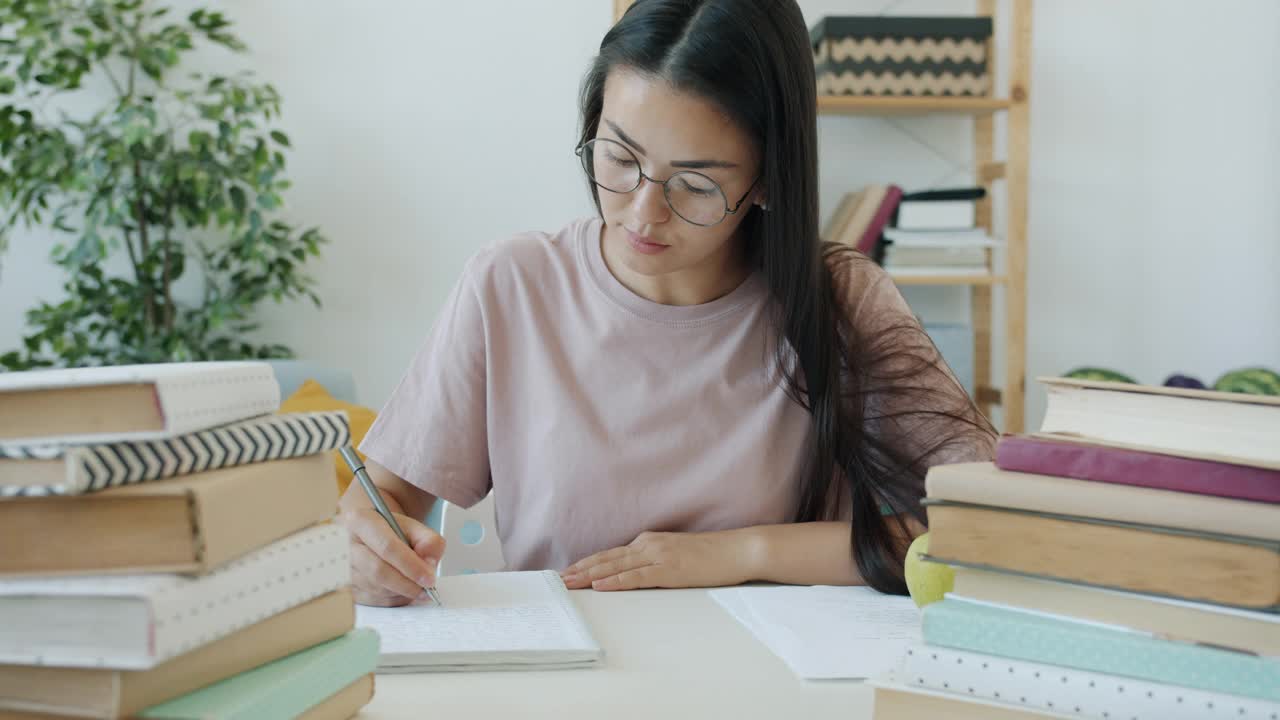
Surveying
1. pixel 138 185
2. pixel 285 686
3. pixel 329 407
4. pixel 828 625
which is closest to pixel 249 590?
pixel 285 686

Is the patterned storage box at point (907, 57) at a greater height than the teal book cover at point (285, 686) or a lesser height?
greater

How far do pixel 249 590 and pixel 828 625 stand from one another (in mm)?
533

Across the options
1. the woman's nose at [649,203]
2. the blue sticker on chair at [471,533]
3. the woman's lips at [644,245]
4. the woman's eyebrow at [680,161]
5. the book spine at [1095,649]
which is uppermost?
the woman's eyebrow at [680,161]

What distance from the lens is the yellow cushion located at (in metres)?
1.81

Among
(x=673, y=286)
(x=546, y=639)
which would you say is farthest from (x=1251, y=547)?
(x=673, y=286)

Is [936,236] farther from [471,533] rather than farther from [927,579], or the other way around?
[927,579]

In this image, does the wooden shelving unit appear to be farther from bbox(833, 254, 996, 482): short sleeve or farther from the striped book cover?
the striped book cover

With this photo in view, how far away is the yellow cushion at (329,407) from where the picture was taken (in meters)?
1.81

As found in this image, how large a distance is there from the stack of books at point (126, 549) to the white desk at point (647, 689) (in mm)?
192

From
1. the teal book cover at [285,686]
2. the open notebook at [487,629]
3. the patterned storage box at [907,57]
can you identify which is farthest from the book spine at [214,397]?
the patterned storage box at [907,57]

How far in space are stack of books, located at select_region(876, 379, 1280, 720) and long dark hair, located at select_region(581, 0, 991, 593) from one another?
49 cm

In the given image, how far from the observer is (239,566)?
549mm

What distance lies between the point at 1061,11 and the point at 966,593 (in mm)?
2889

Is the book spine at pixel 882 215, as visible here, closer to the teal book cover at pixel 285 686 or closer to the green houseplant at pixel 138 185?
the green houseplant at pixel 138 185
